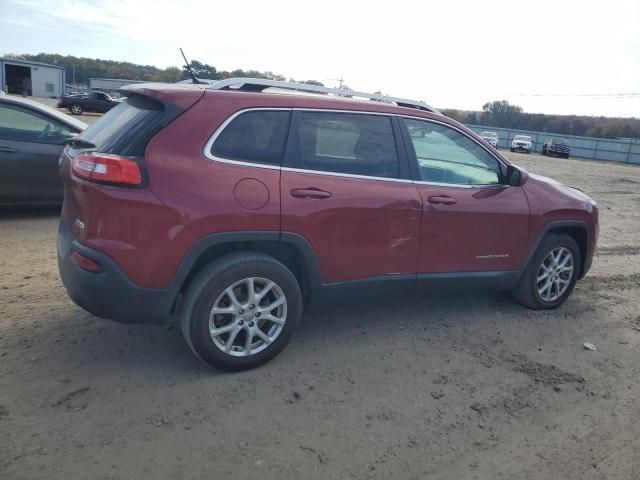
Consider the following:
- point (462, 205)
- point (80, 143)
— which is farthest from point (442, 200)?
point (80, 143)

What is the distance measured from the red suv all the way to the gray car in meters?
3.49

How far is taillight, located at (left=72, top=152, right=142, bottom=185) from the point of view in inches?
118

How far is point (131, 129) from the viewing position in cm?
317

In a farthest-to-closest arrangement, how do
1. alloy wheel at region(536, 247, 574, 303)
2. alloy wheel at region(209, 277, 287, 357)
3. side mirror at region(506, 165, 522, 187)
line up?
alloy wheel at region(536, 247, 574, 303)
side mirror at region(506, 165, 522, 187)
alloy wheel at region(209, 277, 287, 357)

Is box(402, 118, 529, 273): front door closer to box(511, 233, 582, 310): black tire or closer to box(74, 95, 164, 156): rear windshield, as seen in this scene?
box(511, 233, 582, 310): black tire

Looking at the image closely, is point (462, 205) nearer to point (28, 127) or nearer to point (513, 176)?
point (513, 176)

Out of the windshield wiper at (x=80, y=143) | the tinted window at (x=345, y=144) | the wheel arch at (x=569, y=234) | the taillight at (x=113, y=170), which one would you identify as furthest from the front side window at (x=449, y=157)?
the windshield wiper at (x=80, y=143)

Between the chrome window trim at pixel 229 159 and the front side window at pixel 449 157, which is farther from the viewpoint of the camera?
the front side window at pixel 449 157

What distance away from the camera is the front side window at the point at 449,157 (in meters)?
4.08

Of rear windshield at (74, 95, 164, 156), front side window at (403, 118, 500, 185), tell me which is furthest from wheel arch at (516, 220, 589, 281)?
rear windshield at (74, 95, 164, 156)

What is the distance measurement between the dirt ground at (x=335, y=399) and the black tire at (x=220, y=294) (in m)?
0.13

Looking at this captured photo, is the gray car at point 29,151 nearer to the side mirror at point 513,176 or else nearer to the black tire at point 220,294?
the black tire at point 220,294

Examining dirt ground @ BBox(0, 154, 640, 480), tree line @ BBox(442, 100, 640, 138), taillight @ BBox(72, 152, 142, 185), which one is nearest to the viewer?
dirt ground @ BBox(0, 154, 640, 480)

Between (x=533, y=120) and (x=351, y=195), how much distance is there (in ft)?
253
